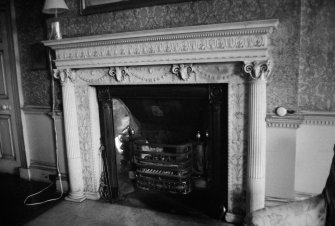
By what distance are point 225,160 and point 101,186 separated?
1258 millimetres

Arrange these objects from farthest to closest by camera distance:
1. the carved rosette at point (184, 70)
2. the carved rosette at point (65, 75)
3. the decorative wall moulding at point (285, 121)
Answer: the carved rosette at point (65, 75) < the carved rosette at point (184, 70) < the decorative wall moulding at point (285, 121)

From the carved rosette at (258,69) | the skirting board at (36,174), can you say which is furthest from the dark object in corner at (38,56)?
the carved rosette at (258,69)

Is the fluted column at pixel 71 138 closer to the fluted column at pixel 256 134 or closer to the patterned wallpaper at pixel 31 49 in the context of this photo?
the patterned wallpaper at pixel 31 49

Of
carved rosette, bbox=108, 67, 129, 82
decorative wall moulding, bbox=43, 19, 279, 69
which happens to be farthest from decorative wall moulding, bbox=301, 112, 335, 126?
carved rosette, bbox=108, 67, 129, 82

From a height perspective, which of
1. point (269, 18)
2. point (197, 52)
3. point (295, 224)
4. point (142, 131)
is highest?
point (269, 18)

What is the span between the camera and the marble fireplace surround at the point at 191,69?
201 cm

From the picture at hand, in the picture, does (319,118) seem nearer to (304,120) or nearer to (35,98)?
(304,120)

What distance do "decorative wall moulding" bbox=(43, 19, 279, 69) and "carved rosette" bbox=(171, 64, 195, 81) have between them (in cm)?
4

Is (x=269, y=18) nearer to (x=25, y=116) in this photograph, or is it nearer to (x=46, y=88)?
(x=46, y=88)

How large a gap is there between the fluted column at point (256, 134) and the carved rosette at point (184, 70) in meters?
0.41

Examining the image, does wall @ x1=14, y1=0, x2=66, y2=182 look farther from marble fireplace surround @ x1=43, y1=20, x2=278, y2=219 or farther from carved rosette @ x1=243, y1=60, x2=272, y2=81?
carved rosette @ x1=243, y1=60, x2=272, y2=81

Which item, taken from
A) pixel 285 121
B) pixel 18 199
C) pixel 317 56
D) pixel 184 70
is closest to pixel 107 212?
pixel 18 199

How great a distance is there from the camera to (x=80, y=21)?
261 centimetres

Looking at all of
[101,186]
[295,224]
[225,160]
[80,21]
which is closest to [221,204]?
[225,160]
